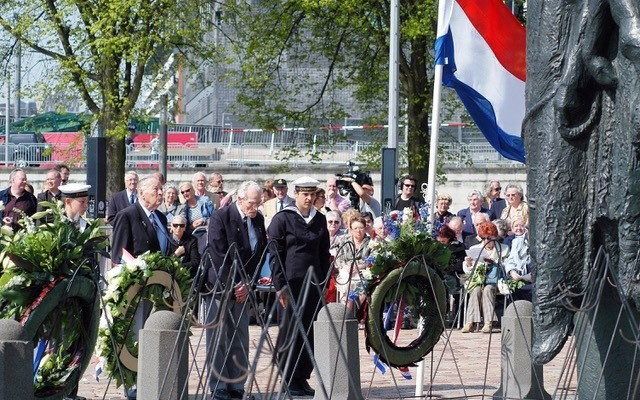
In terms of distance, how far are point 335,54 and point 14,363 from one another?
23451 millimetres

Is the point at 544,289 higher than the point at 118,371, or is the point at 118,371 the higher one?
the point at 544,289

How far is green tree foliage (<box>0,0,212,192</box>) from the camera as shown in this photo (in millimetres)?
28922

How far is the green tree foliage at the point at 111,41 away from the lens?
2892cm

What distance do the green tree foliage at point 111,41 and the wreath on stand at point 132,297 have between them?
1684cm

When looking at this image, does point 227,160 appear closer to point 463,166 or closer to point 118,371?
point 463,166

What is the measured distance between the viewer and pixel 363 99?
31.2 m

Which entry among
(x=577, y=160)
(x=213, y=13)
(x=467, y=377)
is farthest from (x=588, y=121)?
(x=213, y=13)

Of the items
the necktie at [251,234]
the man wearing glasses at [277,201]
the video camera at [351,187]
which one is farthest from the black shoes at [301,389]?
the video camera at [351,187]

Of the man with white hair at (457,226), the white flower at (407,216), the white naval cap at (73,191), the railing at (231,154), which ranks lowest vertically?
the railing at (231,154)

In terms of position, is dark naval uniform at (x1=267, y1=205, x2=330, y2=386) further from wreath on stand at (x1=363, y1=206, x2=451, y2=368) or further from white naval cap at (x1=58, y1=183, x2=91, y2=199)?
white naval cap at (x1=58, y1=183, x2=91, y2=199)

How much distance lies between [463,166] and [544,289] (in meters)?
32.9

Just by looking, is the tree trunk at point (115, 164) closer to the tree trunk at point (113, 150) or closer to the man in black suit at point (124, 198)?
the tree trunk at point (113, 150)

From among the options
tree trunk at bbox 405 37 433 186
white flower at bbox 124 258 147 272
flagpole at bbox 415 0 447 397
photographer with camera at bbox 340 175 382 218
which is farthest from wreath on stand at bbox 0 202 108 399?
tree trunk at bbox 405 37 433 186

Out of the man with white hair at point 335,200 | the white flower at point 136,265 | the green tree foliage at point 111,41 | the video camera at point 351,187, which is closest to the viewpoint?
the white flower at point 136,265
